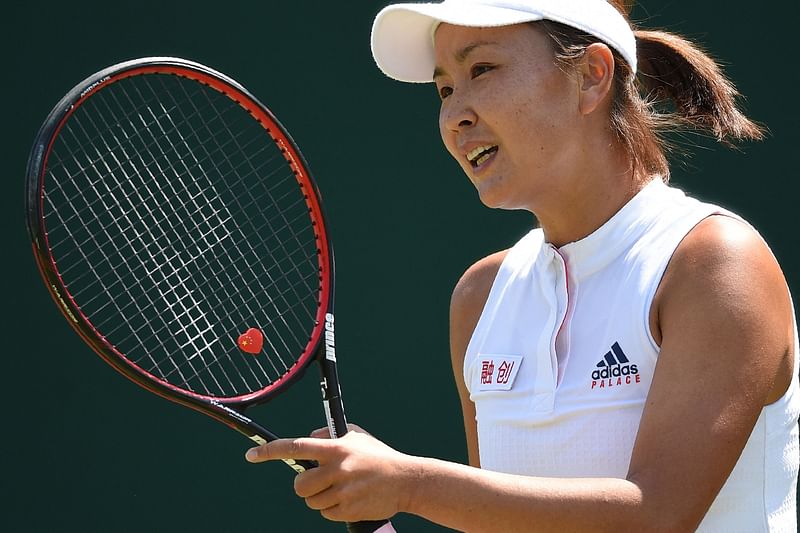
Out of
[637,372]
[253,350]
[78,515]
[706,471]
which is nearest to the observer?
[706,471]

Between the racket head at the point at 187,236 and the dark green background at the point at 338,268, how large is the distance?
0.19 meters

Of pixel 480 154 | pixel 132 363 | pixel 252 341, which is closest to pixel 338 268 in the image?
pixel 252 341

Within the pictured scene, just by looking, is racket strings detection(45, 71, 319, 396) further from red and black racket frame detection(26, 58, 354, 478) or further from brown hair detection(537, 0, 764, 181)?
brown hair detection(537, 0, 764, 181)

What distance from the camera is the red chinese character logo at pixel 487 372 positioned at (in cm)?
179

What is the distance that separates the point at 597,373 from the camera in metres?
1.64

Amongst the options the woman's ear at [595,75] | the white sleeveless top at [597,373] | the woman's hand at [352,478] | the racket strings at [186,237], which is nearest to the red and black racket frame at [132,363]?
the woman's hand at [352,478]

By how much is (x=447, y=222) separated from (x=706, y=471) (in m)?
2.27

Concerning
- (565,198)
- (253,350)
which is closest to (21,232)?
(253,350)

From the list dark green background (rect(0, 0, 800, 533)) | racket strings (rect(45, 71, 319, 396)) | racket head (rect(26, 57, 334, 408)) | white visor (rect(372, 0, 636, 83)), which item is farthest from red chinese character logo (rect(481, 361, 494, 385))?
dark green background (rect(0, 0, 800, 533))

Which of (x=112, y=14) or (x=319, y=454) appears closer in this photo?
(x=319, y=454)

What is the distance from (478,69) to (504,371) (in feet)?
1.43

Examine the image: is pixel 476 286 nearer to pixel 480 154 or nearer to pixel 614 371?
pixel 480 154

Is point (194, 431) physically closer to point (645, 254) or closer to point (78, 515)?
point (78, 515)

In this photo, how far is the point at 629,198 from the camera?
1796 mm
